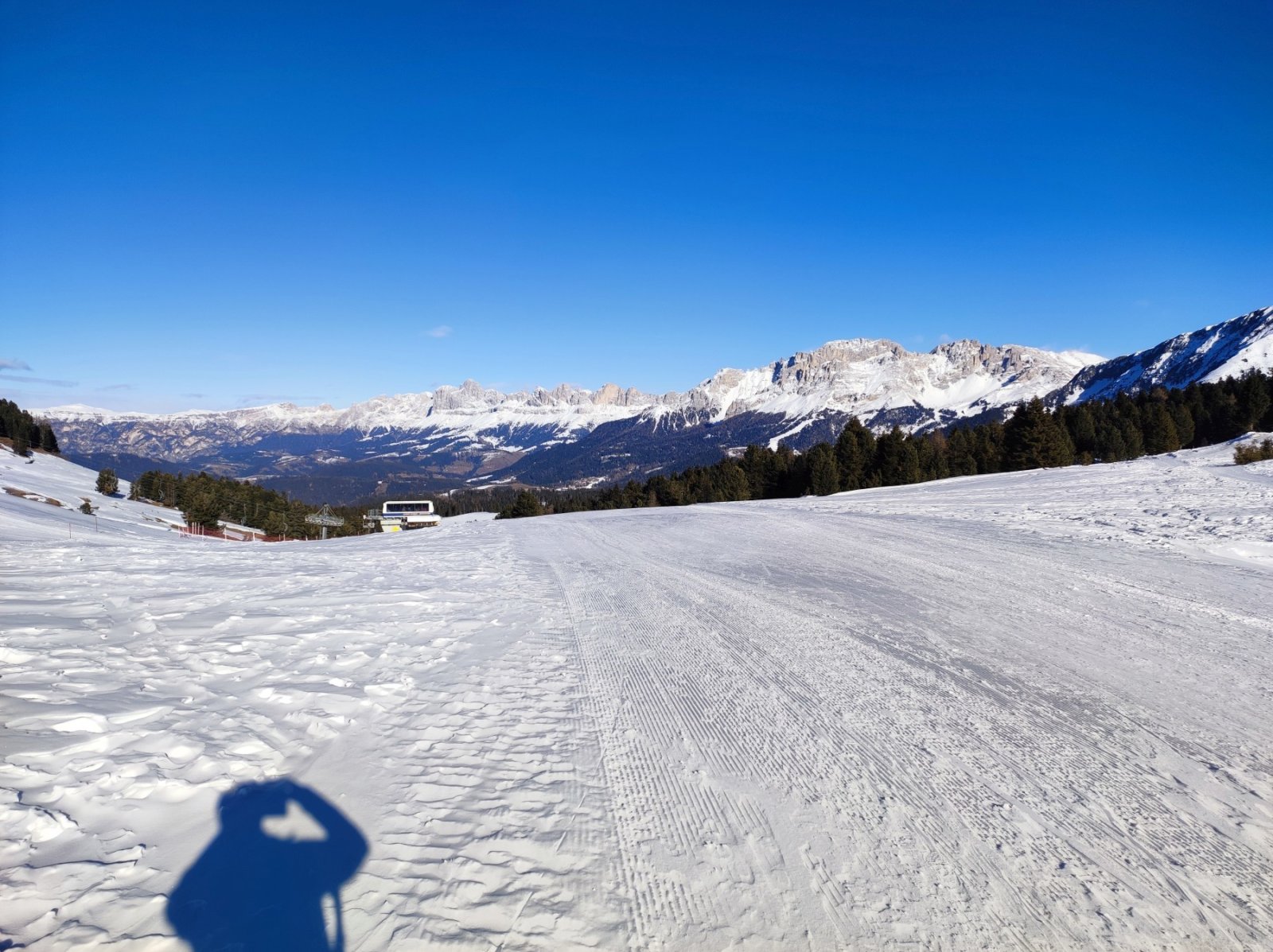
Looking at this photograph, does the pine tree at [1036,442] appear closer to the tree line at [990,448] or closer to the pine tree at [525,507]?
the tree line at [990,448]

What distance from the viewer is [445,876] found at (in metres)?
3.40

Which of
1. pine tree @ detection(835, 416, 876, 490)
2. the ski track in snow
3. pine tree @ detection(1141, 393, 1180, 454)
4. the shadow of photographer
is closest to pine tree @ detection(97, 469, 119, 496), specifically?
pine tree @ detection(835, 416, 876, 490)

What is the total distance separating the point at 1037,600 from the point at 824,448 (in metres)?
51.3

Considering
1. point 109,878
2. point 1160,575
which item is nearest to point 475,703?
point 109,878

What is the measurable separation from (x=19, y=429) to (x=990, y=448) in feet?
475

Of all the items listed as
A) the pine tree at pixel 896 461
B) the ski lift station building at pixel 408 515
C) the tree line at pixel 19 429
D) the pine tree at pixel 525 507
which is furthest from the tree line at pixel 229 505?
the pine tree at pixel 896 461

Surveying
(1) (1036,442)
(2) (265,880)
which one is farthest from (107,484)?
(1) (1036,442)

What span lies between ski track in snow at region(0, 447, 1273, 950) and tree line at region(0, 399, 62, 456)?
128 m

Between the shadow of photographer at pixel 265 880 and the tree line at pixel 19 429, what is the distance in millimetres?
130921

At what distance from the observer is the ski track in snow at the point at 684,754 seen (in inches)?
124

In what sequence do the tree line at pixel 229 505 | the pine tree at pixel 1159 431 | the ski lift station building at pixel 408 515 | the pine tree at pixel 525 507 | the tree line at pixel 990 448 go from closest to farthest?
the tree line at pixel 990 448
the pine tree at pixel 1159 431
the tree line at pixel 229 505
the ski lift station building at pixel 408 515
the pine tree at pixel 525 507

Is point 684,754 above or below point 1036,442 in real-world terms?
below

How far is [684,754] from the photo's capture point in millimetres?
4824

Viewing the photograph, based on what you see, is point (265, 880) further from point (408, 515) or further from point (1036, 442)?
point (408, 515)
